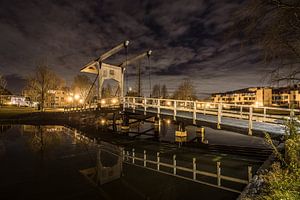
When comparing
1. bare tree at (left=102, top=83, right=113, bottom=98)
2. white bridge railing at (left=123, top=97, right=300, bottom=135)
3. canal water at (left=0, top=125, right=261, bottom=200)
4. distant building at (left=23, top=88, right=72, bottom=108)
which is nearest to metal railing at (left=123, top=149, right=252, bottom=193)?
canal water at (left=0, top=125, right=261, bottom=200)

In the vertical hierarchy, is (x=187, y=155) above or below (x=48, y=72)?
below

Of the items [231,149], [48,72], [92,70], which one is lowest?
[231,149]

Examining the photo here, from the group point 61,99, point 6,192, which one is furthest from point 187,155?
point 61,99

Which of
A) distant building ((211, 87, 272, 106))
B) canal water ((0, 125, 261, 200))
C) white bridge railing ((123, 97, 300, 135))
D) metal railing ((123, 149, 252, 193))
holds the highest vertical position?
distant building ((211, 87, 272, 106))

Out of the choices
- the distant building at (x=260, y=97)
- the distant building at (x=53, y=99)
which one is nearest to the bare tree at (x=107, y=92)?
the distant building at (x=53, y=99)

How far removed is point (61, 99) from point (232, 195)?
96.5 meters

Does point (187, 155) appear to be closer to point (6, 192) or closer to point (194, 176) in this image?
point (194, 176)

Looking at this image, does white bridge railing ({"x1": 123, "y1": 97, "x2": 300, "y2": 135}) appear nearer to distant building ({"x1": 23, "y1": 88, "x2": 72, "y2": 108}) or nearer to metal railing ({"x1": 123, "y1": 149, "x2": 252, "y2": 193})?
metal railing ({"x1": 123, "y1": 149, "x2": 252, "y2": 193})

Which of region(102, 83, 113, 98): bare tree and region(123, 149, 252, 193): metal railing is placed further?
region(102, 83, 113, 98): bare tree

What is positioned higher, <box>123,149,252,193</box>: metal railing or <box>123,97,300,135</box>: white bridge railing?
<box>123,97,300,135</box>: white bridge railing

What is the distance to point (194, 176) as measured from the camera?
7.10 metres

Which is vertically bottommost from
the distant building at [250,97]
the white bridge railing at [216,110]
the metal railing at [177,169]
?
the metal railing at [177,169]

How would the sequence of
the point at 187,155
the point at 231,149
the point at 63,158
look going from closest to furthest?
the point at 63,158
the point at 187,155
the point at 231,149

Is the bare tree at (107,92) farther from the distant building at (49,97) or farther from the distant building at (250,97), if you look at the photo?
the distant building at (250,97)
